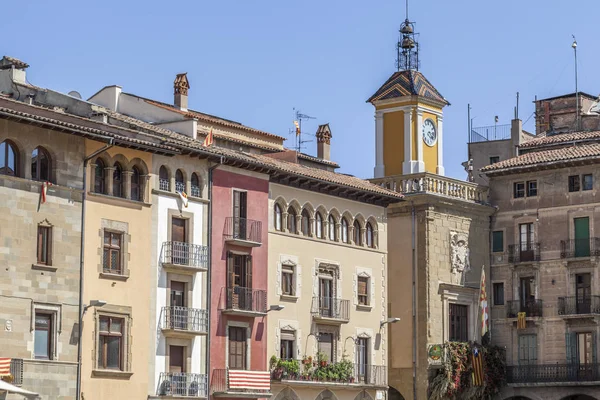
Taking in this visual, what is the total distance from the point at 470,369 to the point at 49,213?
2603 centimetres

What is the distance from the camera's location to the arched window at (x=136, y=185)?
2146 inches

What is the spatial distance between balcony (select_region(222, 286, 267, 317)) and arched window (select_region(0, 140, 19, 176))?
11107 millimetres

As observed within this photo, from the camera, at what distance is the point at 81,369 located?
168ft

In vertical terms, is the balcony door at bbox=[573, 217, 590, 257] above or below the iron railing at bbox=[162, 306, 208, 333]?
above

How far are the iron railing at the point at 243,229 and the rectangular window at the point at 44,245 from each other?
9231 mm

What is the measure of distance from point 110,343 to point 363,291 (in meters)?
15.8

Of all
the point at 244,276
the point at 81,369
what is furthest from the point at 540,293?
the point at 81,369

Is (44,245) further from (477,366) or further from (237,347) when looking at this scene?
(477,366)

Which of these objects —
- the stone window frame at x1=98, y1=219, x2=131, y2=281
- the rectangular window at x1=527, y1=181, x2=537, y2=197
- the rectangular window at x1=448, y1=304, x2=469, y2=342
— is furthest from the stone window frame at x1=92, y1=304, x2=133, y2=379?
the rectangular window at x1=527, y1=181, x2=537, y2=197

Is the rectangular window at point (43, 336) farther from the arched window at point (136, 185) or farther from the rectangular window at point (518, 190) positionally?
the rectangular window at point (518, 190)

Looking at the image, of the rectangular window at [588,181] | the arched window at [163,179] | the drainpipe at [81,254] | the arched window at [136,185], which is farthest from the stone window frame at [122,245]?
the rectangular window at [588,181]

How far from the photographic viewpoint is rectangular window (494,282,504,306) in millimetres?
73438

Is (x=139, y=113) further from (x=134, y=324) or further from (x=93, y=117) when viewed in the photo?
(x=134, y=324)

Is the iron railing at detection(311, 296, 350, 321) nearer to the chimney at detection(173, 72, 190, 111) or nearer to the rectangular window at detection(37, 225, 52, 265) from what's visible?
the chimney at detection(173, 72, 190, 111)
